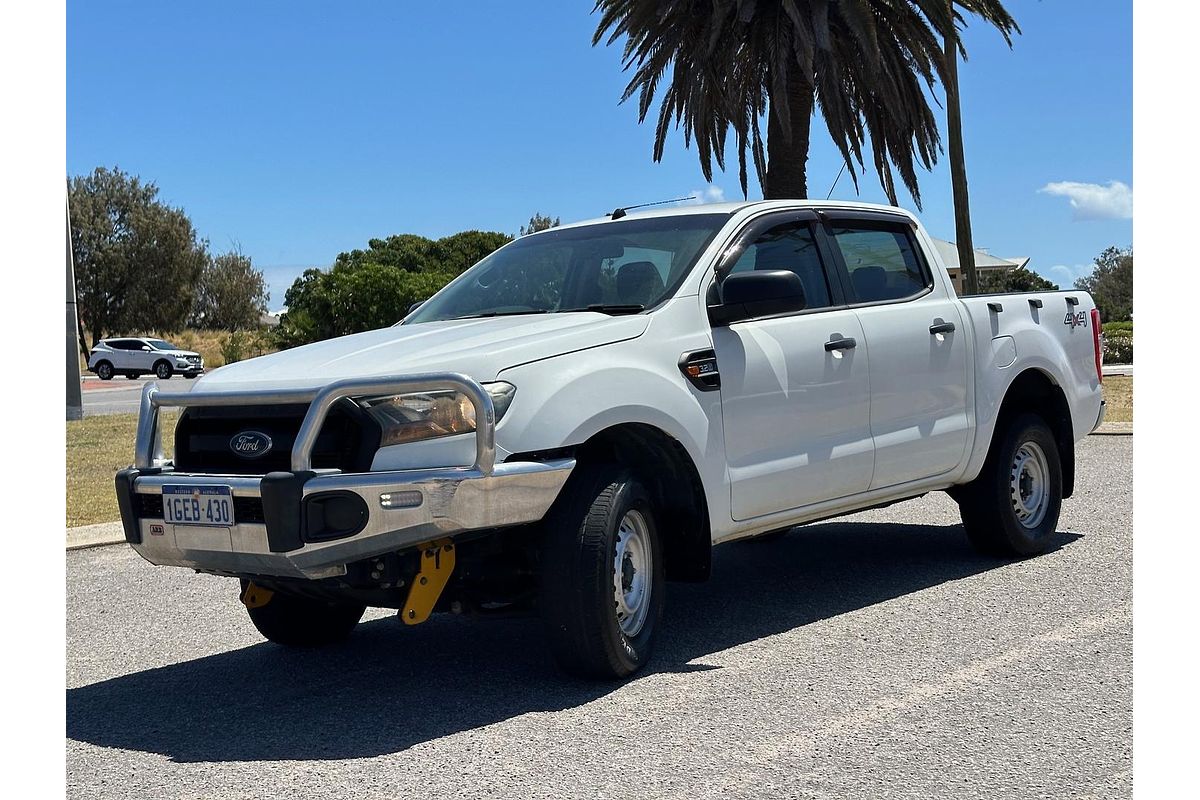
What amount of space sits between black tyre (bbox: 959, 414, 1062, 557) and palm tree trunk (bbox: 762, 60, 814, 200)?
13.4 m

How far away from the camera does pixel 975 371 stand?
7215 mm

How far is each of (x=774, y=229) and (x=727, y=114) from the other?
16.4 metres

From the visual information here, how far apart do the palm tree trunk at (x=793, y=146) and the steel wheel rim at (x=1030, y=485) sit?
1341 cm

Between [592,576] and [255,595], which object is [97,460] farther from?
[592,576]

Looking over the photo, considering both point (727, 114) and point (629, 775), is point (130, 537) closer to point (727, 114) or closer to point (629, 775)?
point (629, 775)

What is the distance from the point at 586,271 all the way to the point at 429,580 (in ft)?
6.24

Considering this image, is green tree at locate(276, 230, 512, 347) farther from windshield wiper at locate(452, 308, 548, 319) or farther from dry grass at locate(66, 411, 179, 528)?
windshield wiper at locate(452, 308, 548, 319)

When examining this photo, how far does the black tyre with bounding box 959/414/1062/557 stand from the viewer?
7406mm

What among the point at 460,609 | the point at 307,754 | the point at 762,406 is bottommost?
the point at 307,754

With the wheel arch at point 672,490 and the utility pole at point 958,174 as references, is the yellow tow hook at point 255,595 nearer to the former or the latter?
the wheel arch at point 672,490

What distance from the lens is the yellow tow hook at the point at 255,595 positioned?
5.70 meters

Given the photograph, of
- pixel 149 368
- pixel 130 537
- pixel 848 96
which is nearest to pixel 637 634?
pixel 130 537

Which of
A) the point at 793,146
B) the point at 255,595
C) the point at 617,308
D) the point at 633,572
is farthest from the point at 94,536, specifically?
the point at 793,146

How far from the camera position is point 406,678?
555 centimetres
